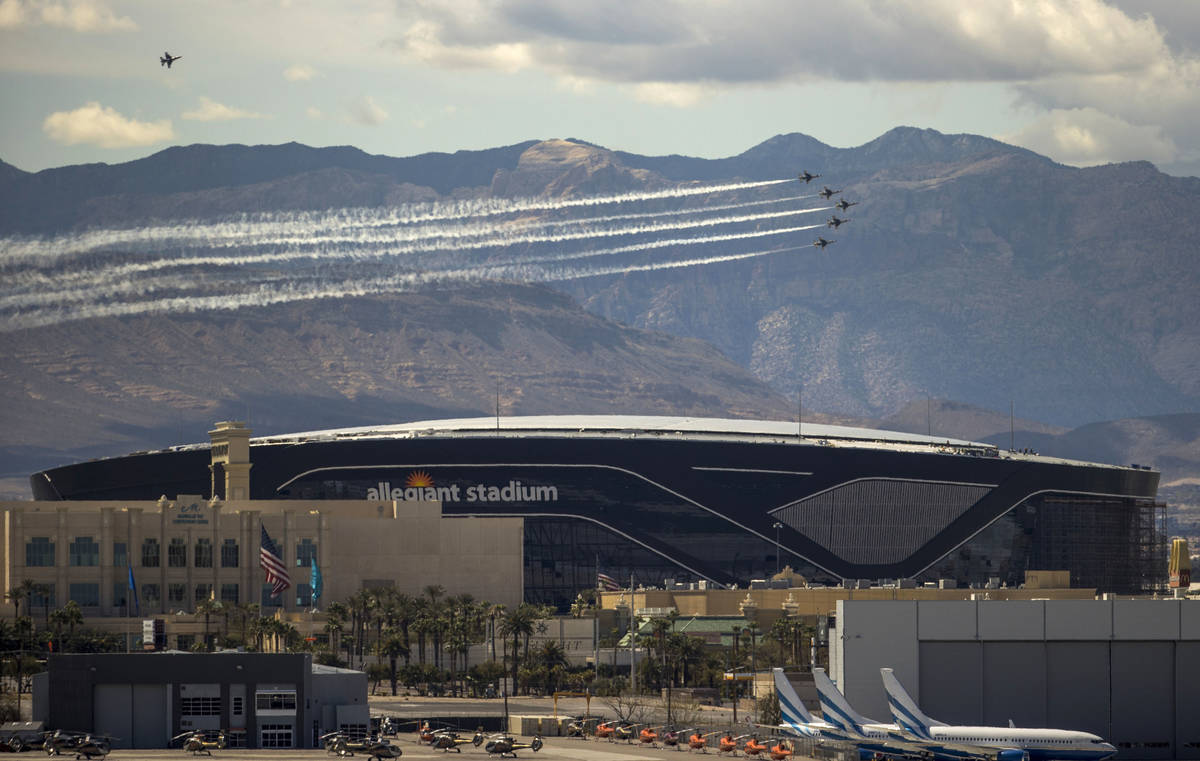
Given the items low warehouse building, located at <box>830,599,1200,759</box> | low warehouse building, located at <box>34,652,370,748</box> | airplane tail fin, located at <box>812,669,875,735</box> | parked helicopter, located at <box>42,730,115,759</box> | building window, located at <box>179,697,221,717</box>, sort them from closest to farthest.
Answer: parked helicopter, located at <box>42,730,115,759</box>
airplane tail fin, located at <box>812,669,875,735</box>
low warehouse building, located at <box>830,599,1200,759</box>
low warehouse building, located at <box>34,652,370,748</box>
building window, located at <box>179,697,221,717</box>

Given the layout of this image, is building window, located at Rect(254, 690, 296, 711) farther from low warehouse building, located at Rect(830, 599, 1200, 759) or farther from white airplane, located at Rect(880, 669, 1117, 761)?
white airplane, located at Rect(880, 669, 1117, 761)

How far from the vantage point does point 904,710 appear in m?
140

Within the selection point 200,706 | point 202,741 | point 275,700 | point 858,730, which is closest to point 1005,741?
point 858,730

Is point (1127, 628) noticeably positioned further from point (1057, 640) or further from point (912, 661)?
point (912, 661)

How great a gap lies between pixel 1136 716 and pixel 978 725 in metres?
10.8

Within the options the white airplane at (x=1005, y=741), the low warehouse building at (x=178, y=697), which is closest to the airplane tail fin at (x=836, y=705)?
the white airplane at (x=1005, y=741)

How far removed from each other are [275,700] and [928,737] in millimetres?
45992

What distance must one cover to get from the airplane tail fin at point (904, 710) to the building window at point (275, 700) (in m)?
41.9

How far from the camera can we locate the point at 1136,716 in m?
148

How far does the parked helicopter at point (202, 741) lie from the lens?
462ft

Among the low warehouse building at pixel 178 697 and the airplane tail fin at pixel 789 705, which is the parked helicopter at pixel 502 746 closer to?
the low warehouse building at pixel 178 697

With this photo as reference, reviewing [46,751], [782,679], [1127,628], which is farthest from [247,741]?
[1127,628]

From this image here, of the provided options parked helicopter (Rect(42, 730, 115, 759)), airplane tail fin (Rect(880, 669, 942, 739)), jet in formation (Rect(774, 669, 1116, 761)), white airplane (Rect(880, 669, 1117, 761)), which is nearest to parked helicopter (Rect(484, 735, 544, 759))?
jet in formation (Rect(774, 669, 1116, 761))

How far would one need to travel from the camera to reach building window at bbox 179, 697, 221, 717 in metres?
150
